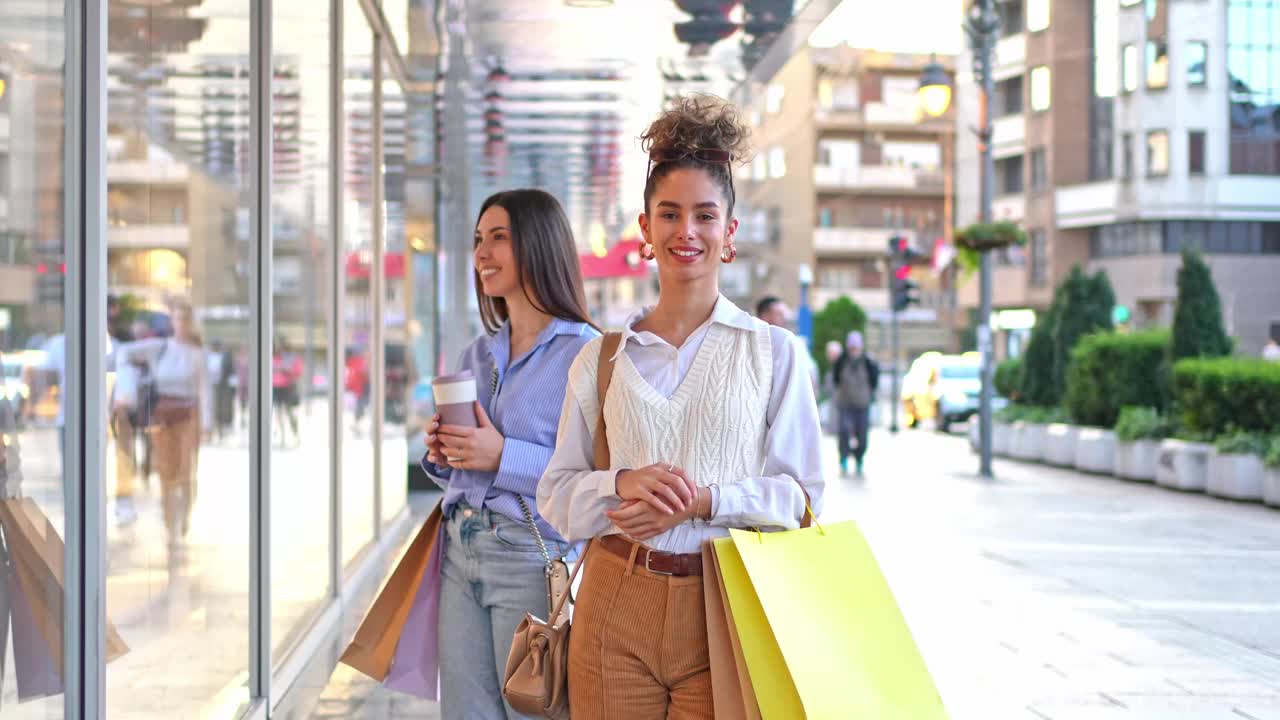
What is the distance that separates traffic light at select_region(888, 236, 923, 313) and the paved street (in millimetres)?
11623

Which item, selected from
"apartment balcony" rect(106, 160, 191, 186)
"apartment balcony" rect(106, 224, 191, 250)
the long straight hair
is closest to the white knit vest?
the long straight hair

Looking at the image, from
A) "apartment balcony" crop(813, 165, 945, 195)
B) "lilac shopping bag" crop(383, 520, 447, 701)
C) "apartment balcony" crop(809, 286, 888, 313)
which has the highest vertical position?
"apartment balcony" crop(813, 165, 945, 195)

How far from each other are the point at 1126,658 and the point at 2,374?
553 cm

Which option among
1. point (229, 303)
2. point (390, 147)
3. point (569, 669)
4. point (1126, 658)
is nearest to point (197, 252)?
point (229, 303)

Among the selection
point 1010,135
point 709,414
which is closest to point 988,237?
point 709,414

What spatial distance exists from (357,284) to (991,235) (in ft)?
32.7

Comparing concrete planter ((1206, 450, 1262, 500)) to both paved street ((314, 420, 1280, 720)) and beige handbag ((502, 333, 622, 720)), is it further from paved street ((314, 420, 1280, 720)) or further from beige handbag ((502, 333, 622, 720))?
beige handbag ((502, 333, 622, 720))

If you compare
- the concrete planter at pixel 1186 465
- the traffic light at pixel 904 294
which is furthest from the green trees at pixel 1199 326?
the traffic light at pixel 904 294

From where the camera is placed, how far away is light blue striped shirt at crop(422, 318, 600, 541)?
128 inches

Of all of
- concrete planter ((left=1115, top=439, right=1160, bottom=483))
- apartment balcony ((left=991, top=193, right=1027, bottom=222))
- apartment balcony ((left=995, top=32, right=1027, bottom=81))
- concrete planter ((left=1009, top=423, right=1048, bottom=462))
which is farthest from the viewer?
apartment balcony ((left=991, top=193, right=1027, bottom=222))

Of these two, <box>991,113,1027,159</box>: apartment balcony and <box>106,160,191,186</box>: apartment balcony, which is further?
<box>991,113,1027,159</box>: apartment balcony

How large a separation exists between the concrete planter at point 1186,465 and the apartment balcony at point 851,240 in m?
48.9

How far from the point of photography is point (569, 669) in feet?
8.54

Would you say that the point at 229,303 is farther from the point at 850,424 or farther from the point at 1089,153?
the point at 1089,153
